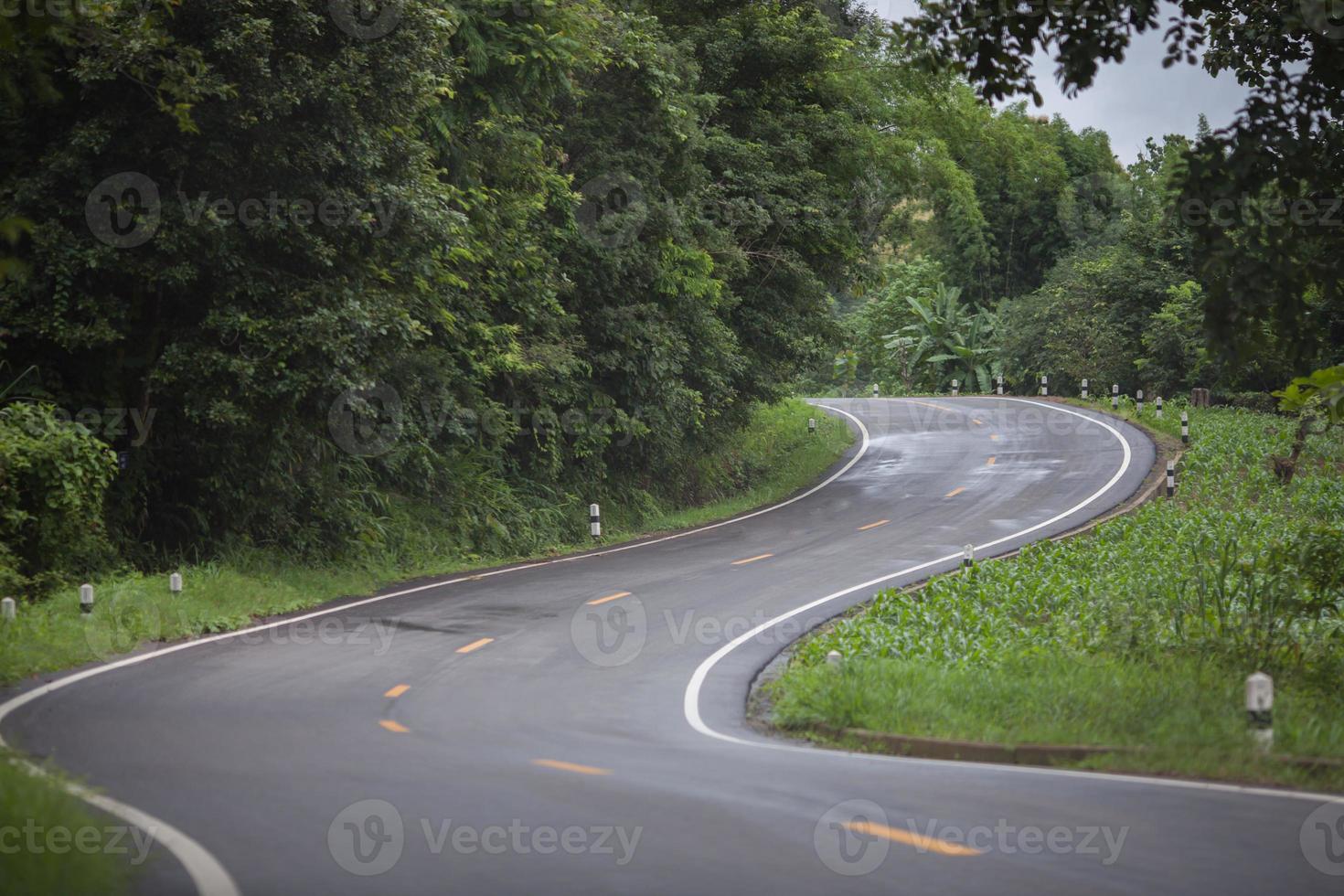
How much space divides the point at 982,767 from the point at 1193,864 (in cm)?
283

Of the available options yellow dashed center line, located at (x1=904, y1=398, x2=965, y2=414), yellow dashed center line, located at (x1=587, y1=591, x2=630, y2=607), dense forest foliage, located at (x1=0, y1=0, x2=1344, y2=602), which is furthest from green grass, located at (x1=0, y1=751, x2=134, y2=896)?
yellow dashed center line, located at (x1=904, y1=398, x2=965, y2=414)

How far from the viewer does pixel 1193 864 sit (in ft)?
22.0

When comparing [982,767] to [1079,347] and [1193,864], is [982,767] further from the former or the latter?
[1079,347]

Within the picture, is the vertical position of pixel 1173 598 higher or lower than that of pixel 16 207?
lower

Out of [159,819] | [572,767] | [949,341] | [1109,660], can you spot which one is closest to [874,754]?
[572,767]

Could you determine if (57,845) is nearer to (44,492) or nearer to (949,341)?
(44,492)

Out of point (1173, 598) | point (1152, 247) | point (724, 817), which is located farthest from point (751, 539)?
point (1152, 247)

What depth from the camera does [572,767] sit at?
30.2 feet

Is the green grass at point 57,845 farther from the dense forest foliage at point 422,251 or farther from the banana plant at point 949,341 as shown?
the banana plant at point 949,341

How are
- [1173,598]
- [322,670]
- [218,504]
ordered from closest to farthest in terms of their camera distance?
[322,670] → [1173,598] → [218,504]

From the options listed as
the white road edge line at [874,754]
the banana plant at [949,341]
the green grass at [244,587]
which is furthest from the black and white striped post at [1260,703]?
the banana plant at [949,341]

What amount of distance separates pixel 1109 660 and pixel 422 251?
1185 cm

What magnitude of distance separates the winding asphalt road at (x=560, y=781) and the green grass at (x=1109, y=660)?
0.83m

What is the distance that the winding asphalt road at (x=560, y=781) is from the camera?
6633 mm
